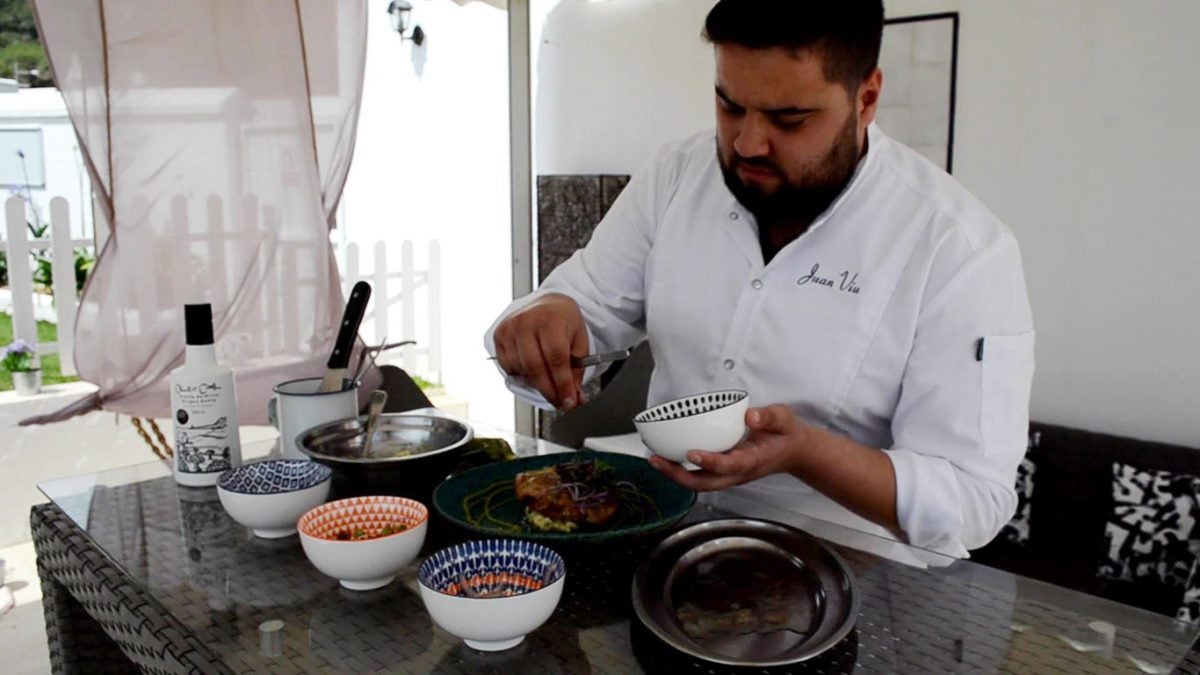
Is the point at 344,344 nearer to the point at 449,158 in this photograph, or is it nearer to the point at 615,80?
the point at 615,80

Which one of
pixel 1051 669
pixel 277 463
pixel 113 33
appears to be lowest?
pixel 1051 669

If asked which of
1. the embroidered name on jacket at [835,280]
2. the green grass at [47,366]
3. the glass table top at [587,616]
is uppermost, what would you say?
the embroidered name on jacket at [835,280]

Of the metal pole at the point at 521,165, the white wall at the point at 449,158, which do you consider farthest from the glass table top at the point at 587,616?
the white wall at the point at 449,158

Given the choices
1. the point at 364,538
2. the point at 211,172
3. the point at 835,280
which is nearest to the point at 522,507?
the point at 364,538

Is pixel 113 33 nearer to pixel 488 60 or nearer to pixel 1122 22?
pixel 488 60

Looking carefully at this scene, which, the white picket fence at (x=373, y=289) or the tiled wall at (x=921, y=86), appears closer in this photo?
the tiled wall at (x=921, y=86)

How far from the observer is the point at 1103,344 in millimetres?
3002

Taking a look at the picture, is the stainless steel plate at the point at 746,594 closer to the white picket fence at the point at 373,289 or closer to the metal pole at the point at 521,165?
the white picket fence at the point at 373,289

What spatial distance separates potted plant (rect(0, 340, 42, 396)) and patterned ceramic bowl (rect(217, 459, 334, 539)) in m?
2.94

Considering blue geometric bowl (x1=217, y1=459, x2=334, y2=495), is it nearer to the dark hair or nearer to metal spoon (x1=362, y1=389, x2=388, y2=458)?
metal spoon (x1=362, y1=389, x2=388, y2=458)

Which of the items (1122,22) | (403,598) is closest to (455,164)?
(1122,22)

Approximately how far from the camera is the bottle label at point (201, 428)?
1.55 m

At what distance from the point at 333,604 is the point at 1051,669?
0.85 metres

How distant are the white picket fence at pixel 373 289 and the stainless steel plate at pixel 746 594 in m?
3.07
